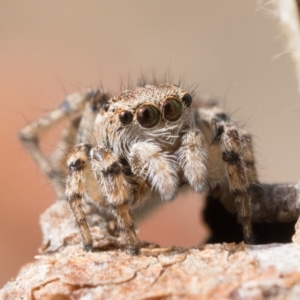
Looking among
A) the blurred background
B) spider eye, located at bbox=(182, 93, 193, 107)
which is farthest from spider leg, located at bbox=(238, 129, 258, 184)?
the blurred background

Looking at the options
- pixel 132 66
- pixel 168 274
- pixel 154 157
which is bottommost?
pixel 168 274

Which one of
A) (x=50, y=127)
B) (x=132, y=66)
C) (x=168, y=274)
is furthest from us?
(x=132, y=66)

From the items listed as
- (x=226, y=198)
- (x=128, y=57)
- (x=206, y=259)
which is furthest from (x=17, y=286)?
(x=128, y=57)

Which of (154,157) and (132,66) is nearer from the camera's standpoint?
(154,157)

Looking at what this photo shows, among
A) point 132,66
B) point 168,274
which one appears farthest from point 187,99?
point 132,66

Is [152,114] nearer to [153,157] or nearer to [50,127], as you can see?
[153,157]

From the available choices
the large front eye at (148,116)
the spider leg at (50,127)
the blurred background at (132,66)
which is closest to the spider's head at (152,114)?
the large front eye at (148,116)
